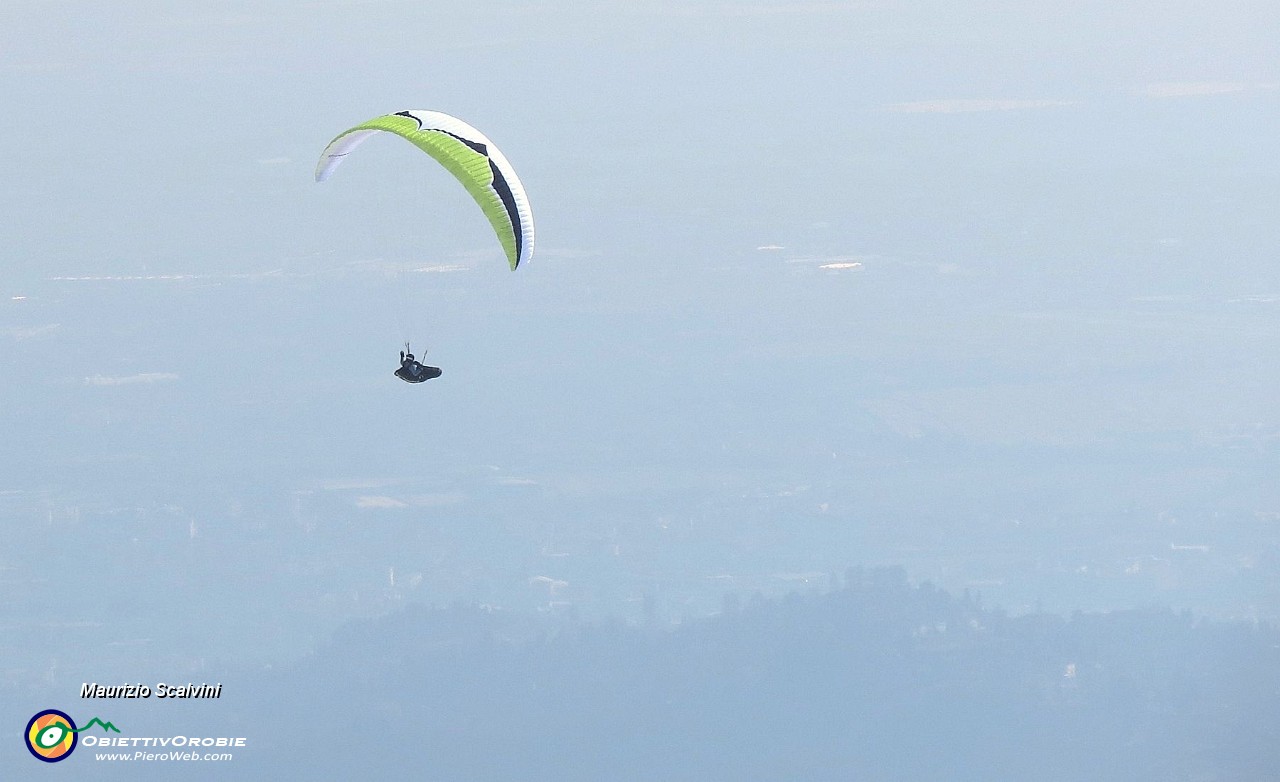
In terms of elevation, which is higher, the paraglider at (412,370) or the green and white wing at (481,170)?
the green and white wing at (481,170)

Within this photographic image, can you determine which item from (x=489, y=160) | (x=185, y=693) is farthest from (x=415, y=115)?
(x=185, y=693)

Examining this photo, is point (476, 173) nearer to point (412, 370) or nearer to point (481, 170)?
point (481, 170)

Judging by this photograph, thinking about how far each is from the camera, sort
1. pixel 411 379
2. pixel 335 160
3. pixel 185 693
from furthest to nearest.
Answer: pixel 185 693, pixel 335 160, pixel 411 379

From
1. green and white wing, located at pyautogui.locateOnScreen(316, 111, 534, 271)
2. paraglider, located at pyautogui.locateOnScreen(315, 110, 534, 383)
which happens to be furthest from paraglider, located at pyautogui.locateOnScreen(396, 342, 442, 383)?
green and white wing, located at pyautogui.locateOnScreen(316, 111, 534, 271)

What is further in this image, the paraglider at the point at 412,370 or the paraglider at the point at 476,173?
the paraglider at the point at 476,173

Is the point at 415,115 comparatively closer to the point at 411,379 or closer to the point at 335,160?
the point at 335,160

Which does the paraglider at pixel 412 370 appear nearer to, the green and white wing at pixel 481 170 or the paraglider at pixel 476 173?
the paraglider at pixel 476 173

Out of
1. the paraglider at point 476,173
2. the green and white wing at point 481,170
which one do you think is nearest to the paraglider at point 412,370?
the paraglider at point 476,173

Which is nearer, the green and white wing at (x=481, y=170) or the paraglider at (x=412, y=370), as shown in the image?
the paraglider at (x=412, y=370)

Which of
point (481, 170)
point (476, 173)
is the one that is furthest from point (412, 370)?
point (481, 170)

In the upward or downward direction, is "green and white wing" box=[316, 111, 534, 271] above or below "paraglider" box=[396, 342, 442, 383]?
above

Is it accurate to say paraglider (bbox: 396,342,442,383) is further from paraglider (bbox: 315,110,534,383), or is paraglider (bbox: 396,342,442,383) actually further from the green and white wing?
the green and white wing
